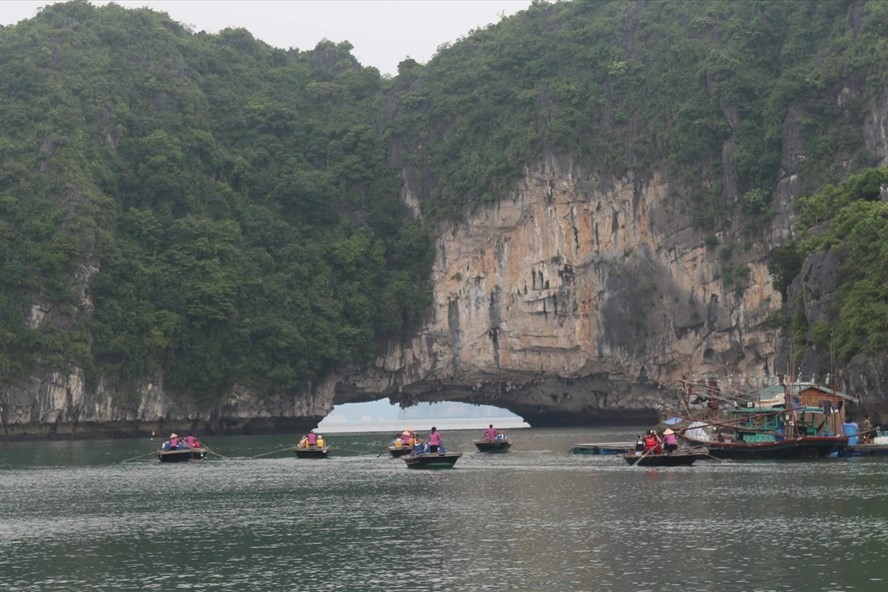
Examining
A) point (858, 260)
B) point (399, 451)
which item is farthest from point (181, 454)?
point (858, 260)

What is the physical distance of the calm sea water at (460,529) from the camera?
23.0 metres

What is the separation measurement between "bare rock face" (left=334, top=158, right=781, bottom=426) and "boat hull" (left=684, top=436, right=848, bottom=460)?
29.1 metres

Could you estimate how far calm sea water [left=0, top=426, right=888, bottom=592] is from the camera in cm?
2302

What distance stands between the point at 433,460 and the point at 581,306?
120 feet

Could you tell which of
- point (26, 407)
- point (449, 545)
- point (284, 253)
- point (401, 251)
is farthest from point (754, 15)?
point (449, 545)

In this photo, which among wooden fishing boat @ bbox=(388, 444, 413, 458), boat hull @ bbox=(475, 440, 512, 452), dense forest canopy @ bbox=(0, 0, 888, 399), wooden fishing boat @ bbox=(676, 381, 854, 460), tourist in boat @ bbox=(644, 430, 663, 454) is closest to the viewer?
tourist in boat @ bbox=(644, 430, 663, 454)

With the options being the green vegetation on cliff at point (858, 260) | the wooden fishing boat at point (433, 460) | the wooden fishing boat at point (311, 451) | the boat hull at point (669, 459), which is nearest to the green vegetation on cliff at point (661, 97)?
the green vegetation on cliff at point (858, 260)

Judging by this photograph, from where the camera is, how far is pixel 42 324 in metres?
74.7

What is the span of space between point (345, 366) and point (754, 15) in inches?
1308

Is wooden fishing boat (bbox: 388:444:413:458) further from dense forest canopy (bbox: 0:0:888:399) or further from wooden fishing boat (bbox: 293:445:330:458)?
dense forest canopy (bbox: 0:0:888:399)

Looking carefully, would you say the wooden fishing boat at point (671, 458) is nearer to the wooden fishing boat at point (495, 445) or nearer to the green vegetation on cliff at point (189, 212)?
the wooden fishing boat at point (495, 445)

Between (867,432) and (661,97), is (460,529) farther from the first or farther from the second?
(661,97)

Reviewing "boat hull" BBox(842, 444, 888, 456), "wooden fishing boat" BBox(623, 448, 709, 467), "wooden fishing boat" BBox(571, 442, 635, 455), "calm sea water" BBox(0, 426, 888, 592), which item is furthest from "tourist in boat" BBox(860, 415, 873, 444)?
"wooden fishing boat" BBox(571, 442, 635, 455)

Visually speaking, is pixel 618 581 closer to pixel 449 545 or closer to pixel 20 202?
pixel 449 545
